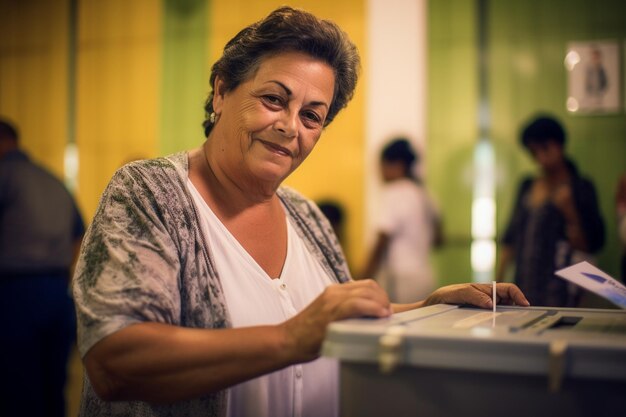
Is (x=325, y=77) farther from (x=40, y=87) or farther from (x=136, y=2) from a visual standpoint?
(x=40, y=87)

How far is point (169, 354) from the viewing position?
93cm

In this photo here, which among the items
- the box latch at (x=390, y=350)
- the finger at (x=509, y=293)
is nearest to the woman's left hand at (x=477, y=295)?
the finger at (x=509, y=293)

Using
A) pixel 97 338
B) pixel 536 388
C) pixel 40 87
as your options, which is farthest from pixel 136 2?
pixel 536 388

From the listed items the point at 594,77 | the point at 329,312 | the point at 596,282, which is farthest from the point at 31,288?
the point at 594,77

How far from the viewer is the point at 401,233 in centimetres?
405

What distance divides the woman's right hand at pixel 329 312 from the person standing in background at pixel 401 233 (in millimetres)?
3102

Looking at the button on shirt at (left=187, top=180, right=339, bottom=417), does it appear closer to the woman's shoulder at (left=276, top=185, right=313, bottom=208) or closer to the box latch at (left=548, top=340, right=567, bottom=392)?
the woman's shoulder at (left=276, top=185, right=313, bottom=208)

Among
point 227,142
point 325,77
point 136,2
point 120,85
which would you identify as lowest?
point 227,142

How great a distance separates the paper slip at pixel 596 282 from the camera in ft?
3.24

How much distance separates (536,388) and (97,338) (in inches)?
23.7

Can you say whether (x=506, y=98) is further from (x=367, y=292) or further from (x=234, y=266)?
(x=367, y=292)

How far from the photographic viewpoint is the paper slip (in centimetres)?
99

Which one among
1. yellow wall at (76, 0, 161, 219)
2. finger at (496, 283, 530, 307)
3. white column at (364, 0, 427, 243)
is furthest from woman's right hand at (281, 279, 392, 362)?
yellow wall at (76, 0, 161, 219)

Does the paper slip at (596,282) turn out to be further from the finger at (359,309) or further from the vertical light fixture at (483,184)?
the vertical light fixture at (483,184)
